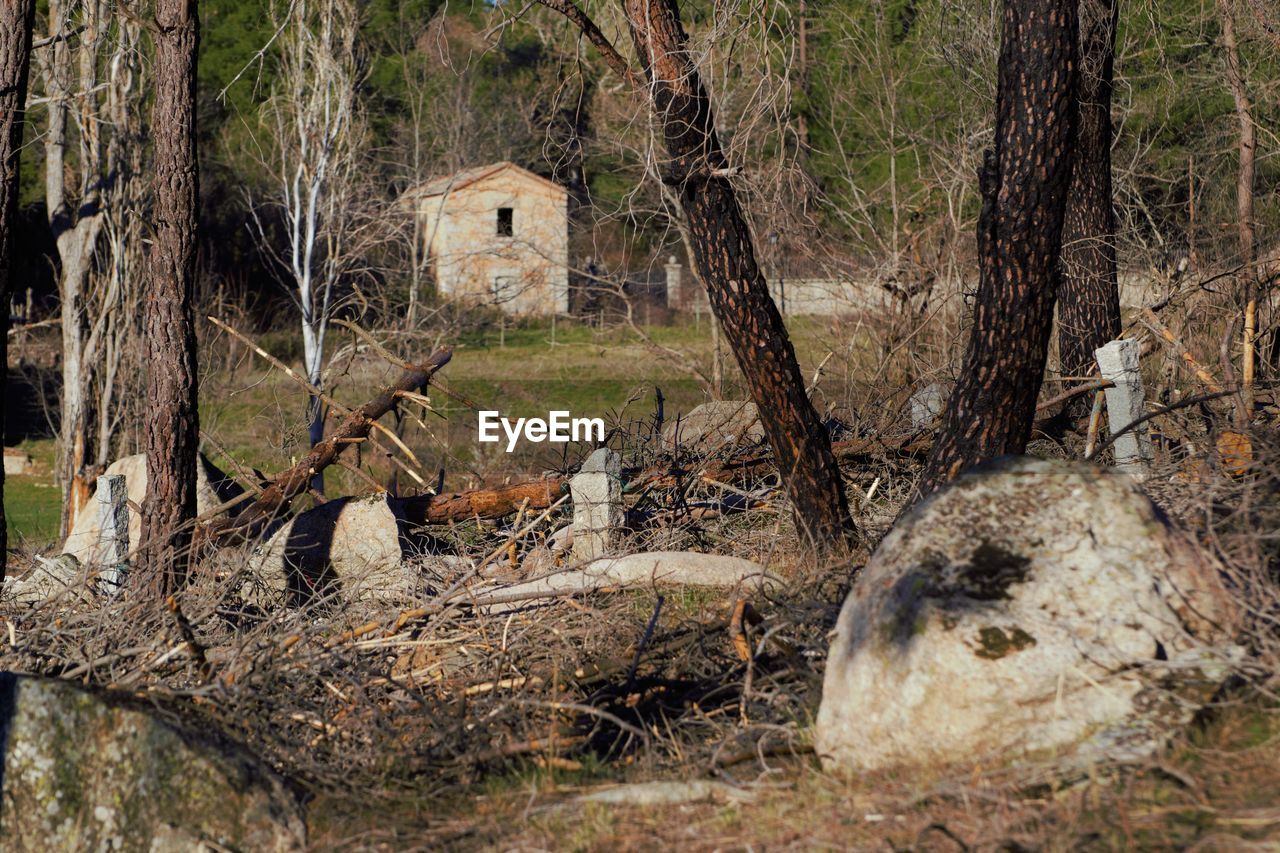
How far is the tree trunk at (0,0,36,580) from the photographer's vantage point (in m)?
9.62

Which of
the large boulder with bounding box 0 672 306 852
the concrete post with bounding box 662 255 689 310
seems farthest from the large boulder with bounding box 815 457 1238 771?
the concrete post with bounding box 662 255 689 310

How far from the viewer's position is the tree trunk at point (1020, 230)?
23.6 feet

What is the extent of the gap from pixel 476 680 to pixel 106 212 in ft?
60.5

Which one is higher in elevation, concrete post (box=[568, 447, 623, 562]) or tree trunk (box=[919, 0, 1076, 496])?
tree trunk (box=[919, 0, 1076, 496])

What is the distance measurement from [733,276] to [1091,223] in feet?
14.8

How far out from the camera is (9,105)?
9664 millimetres

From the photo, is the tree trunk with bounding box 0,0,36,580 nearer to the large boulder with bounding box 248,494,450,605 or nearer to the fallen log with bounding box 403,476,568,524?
the large boulder with bounding box 248,494,450,605

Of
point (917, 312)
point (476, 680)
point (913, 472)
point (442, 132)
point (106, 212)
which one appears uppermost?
point (442, 132)

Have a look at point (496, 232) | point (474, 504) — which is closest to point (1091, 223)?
point (474, 504)

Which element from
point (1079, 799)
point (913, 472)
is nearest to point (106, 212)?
point (913, 472)

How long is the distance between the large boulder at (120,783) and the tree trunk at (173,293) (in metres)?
4.22

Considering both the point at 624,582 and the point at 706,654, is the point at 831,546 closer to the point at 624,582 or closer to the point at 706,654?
the point at 624,582

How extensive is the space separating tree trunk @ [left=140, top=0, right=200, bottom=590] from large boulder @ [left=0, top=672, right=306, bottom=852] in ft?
13.8

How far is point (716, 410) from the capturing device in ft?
38.6
